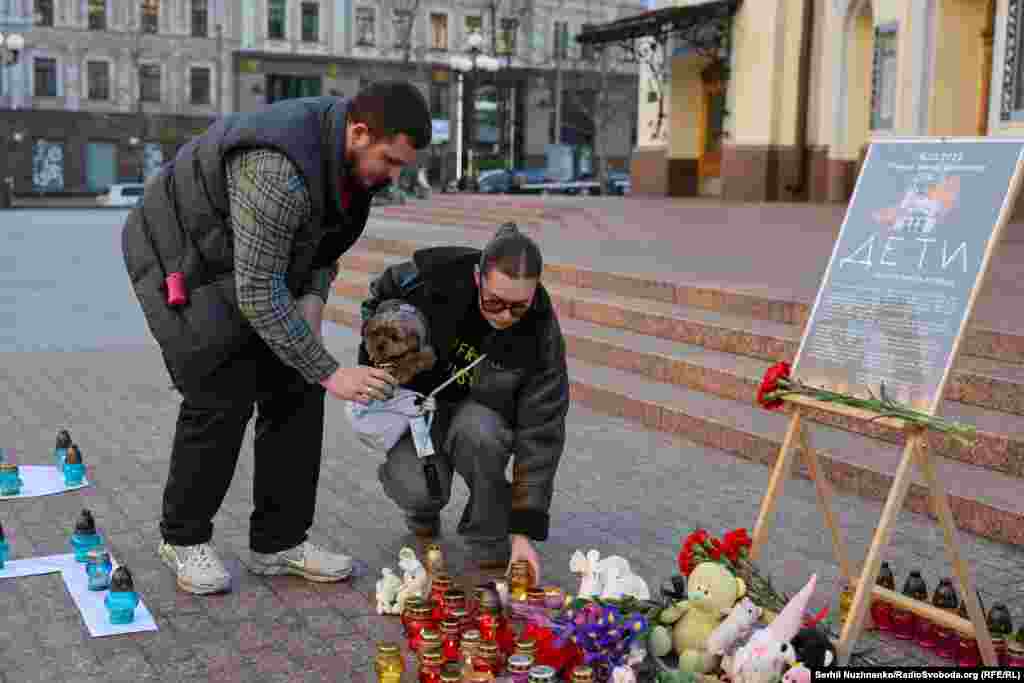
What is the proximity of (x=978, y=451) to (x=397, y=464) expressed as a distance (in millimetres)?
2852

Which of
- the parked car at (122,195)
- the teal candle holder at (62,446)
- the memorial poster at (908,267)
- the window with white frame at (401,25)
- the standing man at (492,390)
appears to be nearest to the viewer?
the memorial poster at (908,267)

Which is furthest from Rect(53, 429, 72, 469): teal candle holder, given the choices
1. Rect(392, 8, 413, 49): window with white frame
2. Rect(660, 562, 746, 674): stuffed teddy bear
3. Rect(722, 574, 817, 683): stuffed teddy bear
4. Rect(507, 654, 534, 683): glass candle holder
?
Rect(392, 8, 413, 49): window with white frame

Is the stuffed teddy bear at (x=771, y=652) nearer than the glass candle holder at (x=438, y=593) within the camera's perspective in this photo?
Yes

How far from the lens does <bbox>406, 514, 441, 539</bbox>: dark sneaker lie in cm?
515

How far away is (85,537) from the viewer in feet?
Result: 15.3

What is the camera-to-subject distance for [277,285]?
12.7 feet

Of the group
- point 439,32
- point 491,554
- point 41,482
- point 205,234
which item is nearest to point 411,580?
point 491,554

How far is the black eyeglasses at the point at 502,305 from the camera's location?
4211 millimetres

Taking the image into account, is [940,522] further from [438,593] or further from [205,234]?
[205,234]

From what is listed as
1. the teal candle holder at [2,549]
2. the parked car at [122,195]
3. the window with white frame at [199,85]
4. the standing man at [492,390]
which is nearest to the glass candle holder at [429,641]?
the standing man at [492,390]

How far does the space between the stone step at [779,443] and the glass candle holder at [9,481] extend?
3.67m

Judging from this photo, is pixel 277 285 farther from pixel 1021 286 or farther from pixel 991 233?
pixel 1021 286

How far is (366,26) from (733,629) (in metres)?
53.0

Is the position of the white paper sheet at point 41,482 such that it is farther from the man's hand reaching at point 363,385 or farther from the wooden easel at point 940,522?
the wooden easel at point 940,522
